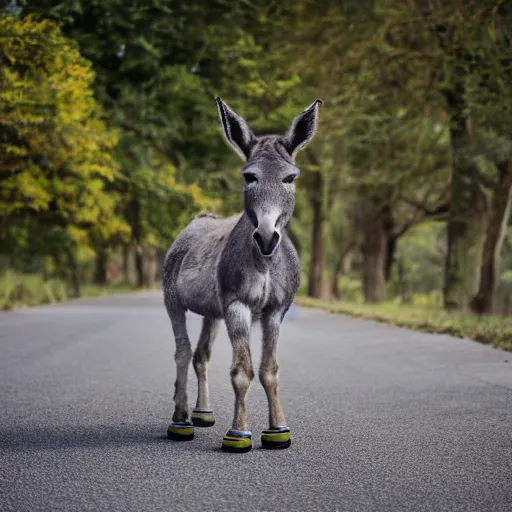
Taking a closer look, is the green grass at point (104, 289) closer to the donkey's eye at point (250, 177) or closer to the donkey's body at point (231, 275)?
the donkey's body at point (231, 275)

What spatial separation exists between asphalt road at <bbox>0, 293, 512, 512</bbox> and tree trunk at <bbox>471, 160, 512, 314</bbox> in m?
7.22

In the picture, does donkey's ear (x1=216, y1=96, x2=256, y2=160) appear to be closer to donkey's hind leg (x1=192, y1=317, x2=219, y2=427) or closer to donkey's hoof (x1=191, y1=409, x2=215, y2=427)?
donkey's hind leg (x1=192, y1=317, x2=219, y2=427)

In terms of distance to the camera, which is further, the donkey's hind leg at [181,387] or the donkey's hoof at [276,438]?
the donkey's hind leg at [181,387]

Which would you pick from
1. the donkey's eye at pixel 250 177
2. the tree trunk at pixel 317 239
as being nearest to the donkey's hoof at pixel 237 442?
the donkey's eye at pixel 250 177

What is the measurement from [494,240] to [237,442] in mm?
14998

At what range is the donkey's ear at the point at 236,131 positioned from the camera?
6.01 metres

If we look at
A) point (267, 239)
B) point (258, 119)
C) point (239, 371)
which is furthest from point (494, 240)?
point (267, 239)

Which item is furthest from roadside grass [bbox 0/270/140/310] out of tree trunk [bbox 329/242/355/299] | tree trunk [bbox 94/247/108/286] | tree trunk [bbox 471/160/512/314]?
tree trunk [bbox 94/247/108/286]

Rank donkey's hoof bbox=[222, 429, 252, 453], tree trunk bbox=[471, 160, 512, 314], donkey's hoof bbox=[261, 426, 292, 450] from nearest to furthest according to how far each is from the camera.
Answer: donkey's hoof bbox=[222, 429, 252, 453], donkey's hoof bbox=[261, 426, 292, 450], tree trunk bbox=[471, 160, 512, 314]

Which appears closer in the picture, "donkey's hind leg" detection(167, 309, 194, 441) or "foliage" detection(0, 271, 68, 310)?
"donkey's hind leg" detection(167, 309, 194, 441)

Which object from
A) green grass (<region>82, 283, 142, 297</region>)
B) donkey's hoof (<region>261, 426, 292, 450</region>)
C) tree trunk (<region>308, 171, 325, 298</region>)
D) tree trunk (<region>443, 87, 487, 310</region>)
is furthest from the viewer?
green grass (<region>82, 283, 142, 297</region>)

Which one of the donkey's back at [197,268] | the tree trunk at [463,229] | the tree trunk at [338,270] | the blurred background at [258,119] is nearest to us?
the donkey's back at [197,268]

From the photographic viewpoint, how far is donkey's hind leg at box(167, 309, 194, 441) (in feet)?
20.7

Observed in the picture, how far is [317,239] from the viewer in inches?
1320
